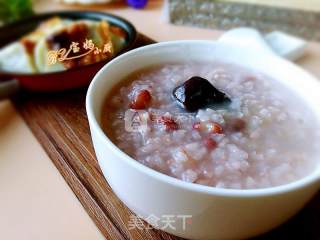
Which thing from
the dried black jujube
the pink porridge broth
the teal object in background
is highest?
the dried black jujube

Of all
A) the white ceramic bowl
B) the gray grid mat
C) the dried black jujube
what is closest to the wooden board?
the white ceramic bowl

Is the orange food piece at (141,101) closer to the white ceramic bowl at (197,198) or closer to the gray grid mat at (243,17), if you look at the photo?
the white ceramic bowl at (197,198)

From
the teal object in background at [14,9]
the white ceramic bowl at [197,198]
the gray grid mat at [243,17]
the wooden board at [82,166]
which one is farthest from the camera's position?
the teal object in background at [14,9]

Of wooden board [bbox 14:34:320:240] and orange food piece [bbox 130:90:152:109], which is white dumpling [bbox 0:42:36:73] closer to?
wooden board [bbox 14:34:320:240]

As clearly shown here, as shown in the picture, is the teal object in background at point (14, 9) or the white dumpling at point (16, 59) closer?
the white dumpling at point (16, 59)

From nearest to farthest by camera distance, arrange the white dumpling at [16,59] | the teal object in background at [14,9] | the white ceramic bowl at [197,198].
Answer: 1. the white ceramic bowl at [197,198]
2. the white dumpling at [16,59]
3. the teal object in background at [14,9]

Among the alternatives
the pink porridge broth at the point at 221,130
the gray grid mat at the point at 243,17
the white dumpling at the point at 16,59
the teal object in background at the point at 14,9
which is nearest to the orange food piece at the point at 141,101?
the pink porridge broth at the point at 221,130

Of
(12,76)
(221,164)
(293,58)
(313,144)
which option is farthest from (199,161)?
(293,58)

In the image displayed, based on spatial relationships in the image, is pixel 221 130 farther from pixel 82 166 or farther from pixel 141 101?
pixel 82 166
